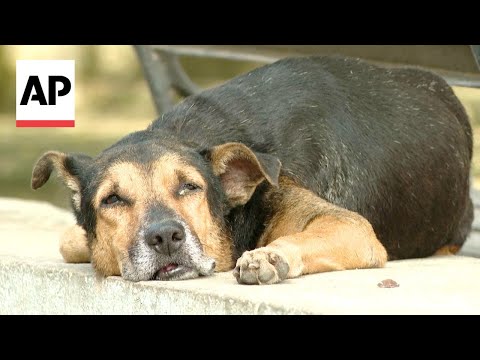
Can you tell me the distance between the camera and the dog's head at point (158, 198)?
6.42 meters

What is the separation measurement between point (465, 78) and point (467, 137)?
3.97ft

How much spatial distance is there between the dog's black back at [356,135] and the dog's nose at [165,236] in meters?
0.87

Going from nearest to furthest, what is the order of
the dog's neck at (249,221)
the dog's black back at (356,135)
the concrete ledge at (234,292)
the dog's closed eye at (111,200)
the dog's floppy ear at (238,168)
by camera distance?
the concrete ledge at (234,292)
the dog's closed eye at (111,200)
the dog's floppy ear at (238,168)
the dog's neck at (249,221)
the dog's black back at (356,135)

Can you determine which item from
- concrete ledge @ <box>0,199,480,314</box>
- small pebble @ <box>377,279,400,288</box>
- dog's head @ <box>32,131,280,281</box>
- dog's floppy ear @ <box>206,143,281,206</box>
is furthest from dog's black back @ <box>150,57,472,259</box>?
small pebble @ <box>377,279,400,288</box>

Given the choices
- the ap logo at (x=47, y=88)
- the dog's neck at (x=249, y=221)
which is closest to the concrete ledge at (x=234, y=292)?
the dog's neck at (x=249, y=221)

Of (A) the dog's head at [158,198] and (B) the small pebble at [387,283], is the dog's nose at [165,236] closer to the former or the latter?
(A) the dog's head at [158,198]

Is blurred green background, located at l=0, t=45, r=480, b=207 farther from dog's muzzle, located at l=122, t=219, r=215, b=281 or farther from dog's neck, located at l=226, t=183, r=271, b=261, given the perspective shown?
dog's muzzle, located at l=122, t=219, r=215, b=281

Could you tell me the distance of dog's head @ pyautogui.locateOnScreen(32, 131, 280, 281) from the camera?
642 centimetres

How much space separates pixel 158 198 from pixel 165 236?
0.96ft

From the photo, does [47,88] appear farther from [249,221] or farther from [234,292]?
[234,292]

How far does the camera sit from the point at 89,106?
70.5 feet

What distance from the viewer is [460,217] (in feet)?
27.3

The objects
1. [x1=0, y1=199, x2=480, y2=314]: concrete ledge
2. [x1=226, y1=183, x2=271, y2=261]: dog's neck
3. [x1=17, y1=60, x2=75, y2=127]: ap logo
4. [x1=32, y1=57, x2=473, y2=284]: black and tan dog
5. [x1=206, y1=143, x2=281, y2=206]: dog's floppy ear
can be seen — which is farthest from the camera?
[x1=17, y1=60, x2=75, y2=127]: ap logo

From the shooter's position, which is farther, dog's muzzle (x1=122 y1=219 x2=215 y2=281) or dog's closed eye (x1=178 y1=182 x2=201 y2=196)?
dog's closed eye (x1=178 y1=182 x2=201 y2=196)
